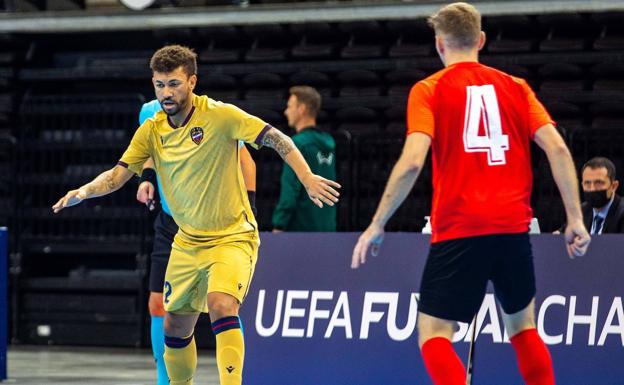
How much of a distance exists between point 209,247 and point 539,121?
2.03m

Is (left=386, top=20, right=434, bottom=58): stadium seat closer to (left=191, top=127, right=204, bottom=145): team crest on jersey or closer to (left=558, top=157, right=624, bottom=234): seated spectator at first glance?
(left=558, top=157, right=624, bottom=234): seated spectator

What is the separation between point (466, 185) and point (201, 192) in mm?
→ 1820

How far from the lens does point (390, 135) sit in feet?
40.9

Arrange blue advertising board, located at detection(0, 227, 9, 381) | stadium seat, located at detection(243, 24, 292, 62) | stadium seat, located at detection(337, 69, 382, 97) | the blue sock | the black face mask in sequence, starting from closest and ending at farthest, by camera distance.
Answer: the blue sock, the black face mask, blue advertising board, located at detection(0, 227, 9, 381), stadium seat, located at detection(337, 69, 382, 97), stadium seat, located at detection(243, 24, 292, 62)

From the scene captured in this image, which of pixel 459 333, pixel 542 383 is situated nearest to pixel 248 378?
pixel 459 333

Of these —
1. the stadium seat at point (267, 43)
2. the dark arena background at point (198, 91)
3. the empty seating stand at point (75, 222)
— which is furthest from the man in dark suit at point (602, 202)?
the empty seating stand at point (75, 222)

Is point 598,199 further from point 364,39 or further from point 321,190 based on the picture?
point 364,39

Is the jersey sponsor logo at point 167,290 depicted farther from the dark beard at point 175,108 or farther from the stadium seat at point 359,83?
the stadium seat at point 359,83

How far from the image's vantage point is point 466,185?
5.16 meters

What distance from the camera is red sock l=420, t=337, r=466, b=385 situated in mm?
5148

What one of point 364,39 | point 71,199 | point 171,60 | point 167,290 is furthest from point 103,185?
point 364,39

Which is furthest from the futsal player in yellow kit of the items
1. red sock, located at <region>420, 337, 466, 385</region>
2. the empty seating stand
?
the empty seating stand

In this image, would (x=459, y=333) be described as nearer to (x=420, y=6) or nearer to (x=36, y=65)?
(x=420, y=6)

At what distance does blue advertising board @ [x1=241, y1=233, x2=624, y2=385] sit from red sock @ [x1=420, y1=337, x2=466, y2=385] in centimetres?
290
